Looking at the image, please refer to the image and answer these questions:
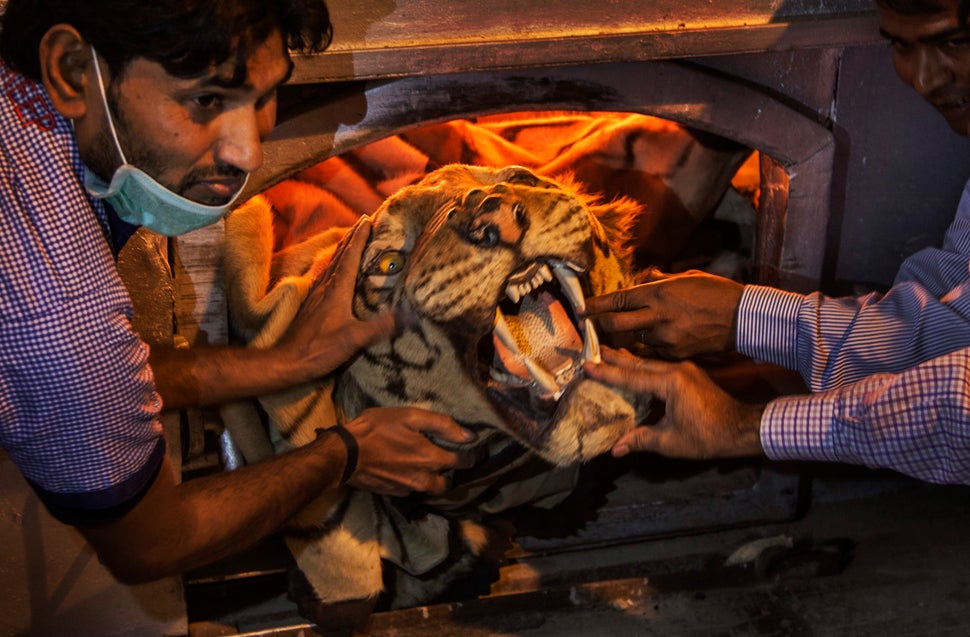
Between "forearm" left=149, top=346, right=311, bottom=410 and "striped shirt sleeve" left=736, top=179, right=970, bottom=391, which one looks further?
"striped shirt sleeve" left=736, top=179, right=970, bottom=391

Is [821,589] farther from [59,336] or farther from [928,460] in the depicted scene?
[59,336]

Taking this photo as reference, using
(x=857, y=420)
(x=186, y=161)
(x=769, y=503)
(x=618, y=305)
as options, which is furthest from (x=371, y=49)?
(x=769, y=503)

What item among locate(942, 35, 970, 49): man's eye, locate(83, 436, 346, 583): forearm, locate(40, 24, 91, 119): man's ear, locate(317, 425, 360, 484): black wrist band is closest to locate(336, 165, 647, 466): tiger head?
locate(317, 425, 360, 484): black wrist band

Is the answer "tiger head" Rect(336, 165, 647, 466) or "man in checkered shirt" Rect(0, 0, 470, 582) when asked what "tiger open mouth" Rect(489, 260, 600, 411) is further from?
"man in checkered shirt" Rect(0, 0, 470, 582)

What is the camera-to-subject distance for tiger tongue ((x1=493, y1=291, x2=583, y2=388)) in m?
2.33

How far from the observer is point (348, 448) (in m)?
2.24

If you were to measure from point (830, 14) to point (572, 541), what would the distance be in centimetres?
171

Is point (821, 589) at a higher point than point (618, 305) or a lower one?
lower

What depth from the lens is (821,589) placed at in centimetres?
295

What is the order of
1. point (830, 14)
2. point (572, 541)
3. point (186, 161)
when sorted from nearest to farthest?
1. point (186, 161)
2. point (830, 14)
3. point (572, 541)

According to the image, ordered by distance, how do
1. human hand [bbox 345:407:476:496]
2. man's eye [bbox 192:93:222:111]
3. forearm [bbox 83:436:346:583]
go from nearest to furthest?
man's eye [bbox 192:93:222:111] < forearm [bbox 83:436:346:583] < human hand [bbox 345:407:476:496]

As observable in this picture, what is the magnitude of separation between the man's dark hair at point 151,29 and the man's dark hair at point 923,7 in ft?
4.51

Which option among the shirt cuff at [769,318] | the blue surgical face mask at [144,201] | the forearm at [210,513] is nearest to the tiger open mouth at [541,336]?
the forearm at [210,513]

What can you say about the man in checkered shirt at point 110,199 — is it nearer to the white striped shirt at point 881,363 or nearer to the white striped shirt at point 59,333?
the white striped shirt at point 59,333
